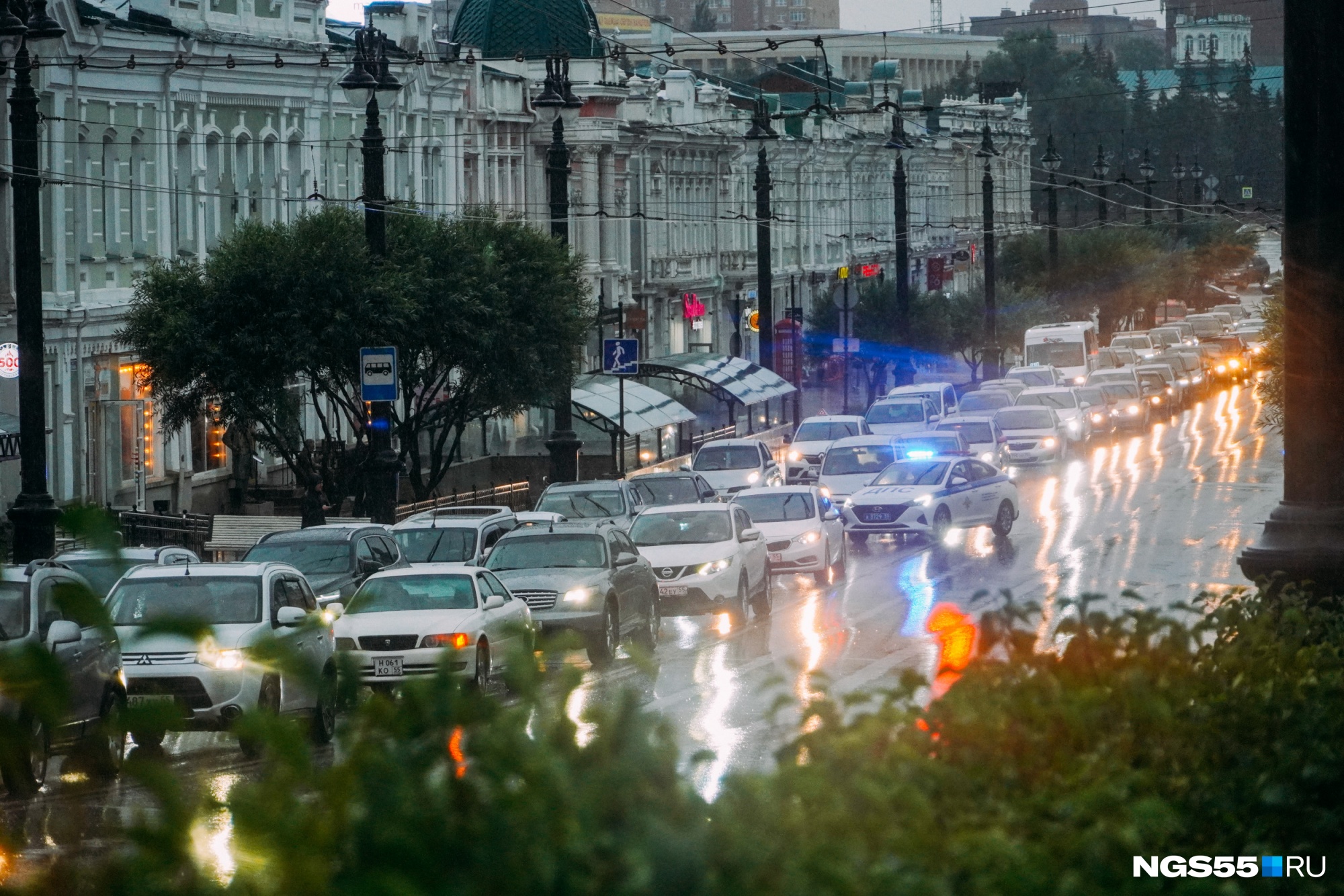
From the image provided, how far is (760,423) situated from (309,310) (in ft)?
119

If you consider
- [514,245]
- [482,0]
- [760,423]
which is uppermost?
[482,0]

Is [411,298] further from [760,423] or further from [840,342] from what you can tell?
[760,423]

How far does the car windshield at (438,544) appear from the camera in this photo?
2544 centimetres

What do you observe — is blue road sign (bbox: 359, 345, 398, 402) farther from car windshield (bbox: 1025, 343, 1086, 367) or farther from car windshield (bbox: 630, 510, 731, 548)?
car windshield (bbox: 1025, 343, 1086, 367)

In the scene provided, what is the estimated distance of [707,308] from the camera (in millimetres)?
71875

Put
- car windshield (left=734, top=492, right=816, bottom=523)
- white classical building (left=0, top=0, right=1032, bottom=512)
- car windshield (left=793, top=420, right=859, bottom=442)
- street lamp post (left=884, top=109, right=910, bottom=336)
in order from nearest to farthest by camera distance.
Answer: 1. car windshield (left=734, top=492, right=816, bottom=523)
2. white classical building (left=0, top=0, right=1032, bottom=512)
3. car windshield (left=793, top=420, right=859, bottom=442)
4. street lamp post (left=884, top=109, right=910, bottom=336)

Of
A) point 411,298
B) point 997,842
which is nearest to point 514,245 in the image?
point 411,298

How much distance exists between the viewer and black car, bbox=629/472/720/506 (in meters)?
33.5

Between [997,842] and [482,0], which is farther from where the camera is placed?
[482,0]

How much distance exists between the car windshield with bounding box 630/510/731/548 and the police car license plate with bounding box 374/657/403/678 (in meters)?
7.52

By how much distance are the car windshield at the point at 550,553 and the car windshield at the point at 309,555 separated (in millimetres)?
1605

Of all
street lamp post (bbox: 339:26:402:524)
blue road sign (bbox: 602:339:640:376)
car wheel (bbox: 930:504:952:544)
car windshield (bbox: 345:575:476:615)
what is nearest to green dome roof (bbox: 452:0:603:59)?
blue road sign (bbox: 602:339:640:376)

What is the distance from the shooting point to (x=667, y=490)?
Result: 33875mm

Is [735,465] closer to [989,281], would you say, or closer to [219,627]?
[219,627]
